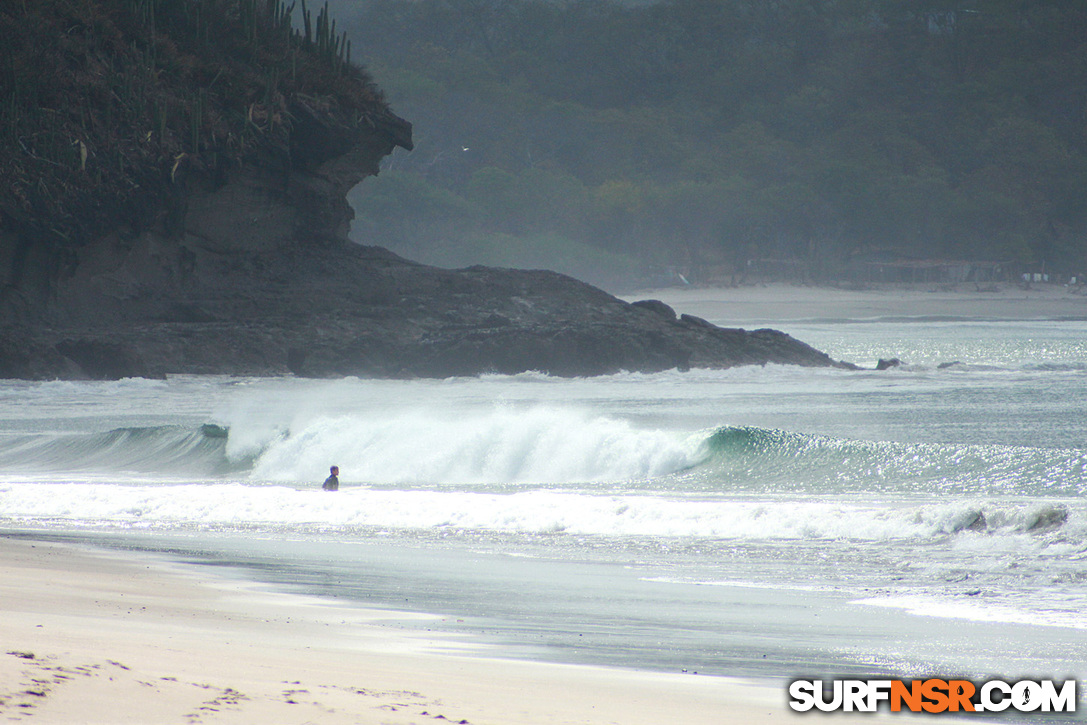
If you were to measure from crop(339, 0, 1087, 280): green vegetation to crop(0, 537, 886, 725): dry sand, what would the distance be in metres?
76.6

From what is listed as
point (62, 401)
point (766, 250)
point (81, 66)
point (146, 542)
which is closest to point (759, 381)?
point (62, 401)

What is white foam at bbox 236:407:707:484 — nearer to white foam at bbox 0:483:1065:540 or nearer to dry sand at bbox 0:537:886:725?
white foam at bbox 0:483:1065:540

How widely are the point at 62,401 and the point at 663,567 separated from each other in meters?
21.3

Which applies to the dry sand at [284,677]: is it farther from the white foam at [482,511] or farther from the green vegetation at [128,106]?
the green vegetation at [128,106]

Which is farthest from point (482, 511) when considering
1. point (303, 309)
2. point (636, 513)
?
point (303, 309)

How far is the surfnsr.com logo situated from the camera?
4.93 m

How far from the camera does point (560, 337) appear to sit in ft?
107

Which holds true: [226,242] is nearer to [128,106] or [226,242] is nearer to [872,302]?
[128,106]

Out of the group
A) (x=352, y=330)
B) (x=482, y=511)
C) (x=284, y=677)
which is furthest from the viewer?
(x=352, y=330)

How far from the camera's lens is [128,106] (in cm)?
3100

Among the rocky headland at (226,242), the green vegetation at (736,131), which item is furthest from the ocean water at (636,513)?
the green vegetation at (736,131)

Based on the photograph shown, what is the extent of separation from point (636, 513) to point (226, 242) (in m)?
24.9

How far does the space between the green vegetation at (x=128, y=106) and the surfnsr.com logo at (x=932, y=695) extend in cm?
2820

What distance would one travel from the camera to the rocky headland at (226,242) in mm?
29797
